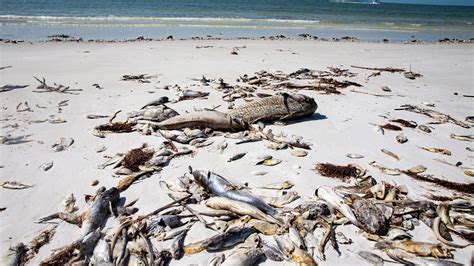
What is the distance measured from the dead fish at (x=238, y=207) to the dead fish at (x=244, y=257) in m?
0.42

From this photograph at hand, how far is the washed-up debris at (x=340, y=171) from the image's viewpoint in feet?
14.8

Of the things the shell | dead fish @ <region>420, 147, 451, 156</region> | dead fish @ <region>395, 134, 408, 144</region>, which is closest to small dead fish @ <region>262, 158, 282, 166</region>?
the shell

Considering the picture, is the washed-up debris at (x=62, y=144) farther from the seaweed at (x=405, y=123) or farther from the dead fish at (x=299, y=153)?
the seaweed at (x=405, y=123)

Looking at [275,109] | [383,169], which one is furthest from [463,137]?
[275,109]

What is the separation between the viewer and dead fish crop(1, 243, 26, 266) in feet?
9.64

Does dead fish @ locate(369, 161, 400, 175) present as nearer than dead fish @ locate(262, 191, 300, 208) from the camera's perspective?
No

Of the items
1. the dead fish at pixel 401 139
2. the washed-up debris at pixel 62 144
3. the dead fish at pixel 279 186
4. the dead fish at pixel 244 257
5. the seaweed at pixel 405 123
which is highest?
the seaweed at pixel 405 123

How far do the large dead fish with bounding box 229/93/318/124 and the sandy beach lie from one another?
216mm

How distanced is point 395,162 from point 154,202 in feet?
12.8

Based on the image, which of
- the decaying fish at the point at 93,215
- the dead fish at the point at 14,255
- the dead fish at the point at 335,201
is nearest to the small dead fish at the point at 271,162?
the dead fish at the point at 335,201

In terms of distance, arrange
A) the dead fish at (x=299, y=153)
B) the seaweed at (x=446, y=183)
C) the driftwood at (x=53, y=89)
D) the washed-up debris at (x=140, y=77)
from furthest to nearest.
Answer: the washed-up debris at (x=140, y=77), the driftwood at (x=53, y=89), the dead fish at (x=299, y=153), the seaweed at (x=446, y=183)

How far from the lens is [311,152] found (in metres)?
5.24

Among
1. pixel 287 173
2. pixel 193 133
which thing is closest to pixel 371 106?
pixel 287 173

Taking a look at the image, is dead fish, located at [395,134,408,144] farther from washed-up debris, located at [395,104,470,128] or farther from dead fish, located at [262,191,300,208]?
dead fish, located at [262,191,300,208]
